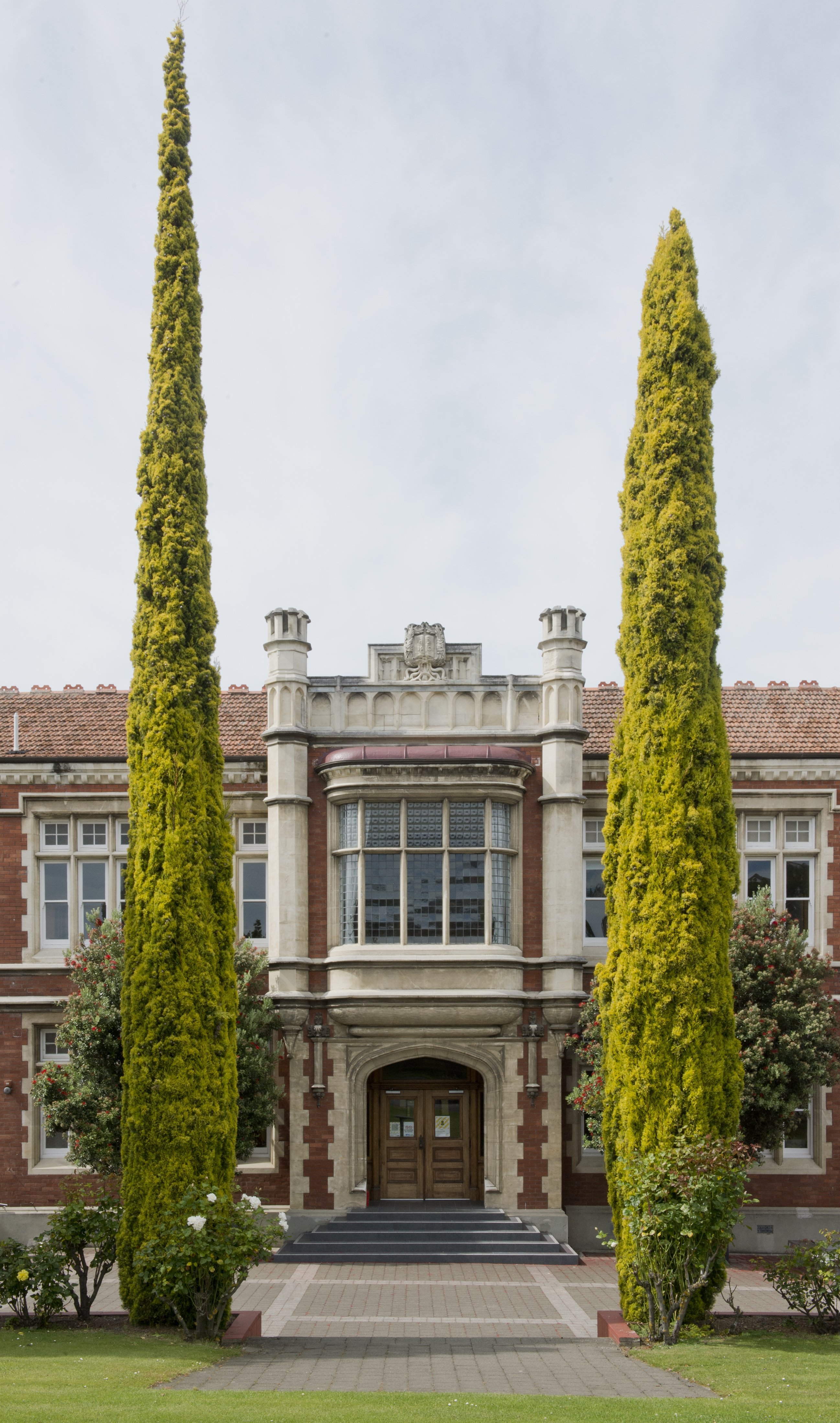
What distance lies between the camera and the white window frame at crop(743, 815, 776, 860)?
2103 cm

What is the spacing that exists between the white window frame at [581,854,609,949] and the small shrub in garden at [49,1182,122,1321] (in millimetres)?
Result: 9538

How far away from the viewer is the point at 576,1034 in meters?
20.1

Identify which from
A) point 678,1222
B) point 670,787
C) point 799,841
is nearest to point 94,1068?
point 678,1222

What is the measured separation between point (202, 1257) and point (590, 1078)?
8.45 metres

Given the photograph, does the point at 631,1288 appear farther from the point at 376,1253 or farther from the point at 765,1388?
the point at 376,1253

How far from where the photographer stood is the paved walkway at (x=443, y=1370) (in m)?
10.7

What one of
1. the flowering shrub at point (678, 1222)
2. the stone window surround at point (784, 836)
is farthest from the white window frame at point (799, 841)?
the flowering shrub at point (678, 1222)

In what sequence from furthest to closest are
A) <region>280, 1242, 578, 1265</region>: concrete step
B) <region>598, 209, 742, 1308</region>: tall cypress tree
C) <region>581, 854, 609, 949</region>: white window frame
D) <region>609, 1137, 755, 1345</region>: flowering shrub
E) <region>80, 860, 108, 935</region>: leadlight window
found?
<region>80, 860, 108, 935</region>: leadlight window, <region>581, 854, 609, 949</region>: white window frame, <region>280, 1242, 578, 1265</region>: concrete step, <region>598, 209, 742, 1308</region>: tall cypress tree, <region>609, 1137, 755, 1345</region>: flowering shrub

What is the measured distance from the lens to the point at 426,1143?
20.8m

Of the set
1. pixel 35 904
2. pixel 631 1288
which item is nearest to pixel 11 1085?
pixel 35 904

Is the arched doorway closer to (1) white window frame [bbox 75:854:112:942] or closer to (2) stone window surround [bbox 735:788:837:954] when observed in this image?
(1) white window frame [bbox 75:854:112:942]

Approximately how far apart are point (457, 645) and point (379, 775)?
275cm

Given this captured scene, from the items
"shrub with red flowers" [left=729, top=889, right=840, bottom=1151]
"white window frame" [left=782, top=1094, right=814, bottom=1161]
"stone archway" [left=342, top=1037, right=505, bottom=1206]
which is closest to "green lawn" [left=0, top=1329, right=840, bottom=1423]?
"shrub with red flowers" [left=729, top=889, right=840, bottom=1151]

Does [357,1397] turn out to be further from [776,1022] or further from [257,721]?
[257,721]
